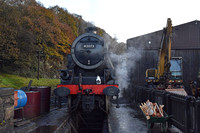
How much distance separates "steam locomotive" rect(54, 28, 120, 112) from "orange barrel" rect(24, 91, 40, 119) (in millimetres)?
1094

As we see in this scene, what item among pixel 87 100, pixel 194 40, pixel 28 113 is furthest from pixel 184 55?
pixel 28 113

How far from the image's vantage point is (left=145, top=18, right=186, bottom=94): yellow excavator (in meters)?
9.56

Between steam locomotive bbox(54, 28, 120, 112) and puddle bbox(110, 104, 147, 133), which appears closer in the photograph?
puddle bbox(110, 104, 147, 133)

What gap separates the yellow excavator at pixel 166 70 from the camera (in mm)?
9562

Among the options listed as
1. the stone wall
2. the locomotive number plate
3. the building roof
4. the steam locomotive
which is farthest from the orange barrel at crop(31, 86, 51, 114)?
the building roof

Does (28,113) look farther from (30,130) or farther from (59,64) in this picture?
(59,64)

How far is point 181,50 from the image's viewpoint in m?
15.9

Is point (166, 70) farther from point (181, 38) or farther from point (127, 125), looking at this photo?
point (181, 38)

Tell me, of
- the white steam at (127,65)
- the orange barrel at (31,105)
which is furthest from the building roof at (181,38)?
the orange barrel at (31,105)

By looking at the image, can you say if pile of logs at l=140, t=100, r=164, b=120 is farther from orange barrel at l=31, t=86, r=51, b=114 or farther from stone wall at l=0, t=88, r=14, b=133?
orange barrel at l=31, t=86, r=51, b=114

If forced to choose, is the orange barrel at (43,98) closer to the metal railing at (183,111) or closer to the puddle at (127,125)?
the puddle at (127,125)

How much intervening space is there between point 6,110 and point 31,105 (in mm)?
2550

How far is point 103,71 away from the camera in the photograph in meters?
6.69

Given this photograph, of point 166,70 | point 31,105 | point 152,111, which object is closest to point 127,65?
point 166,70
